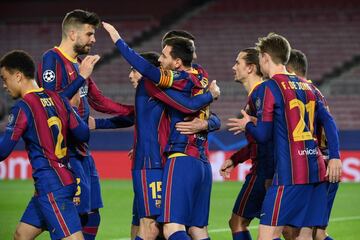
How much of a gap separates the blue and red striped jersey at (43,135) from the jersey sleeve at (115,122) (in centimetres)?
146

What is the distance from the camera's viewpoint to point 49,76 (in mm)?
7383

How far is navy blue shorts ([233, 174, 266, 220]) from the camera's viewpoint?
7.98m

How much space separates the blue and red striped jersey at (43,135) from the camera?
656 centimetres

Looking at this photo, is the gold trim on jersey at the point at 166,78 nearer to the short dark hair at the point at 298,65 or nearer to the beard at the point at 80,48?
the beard at the point at 80,48

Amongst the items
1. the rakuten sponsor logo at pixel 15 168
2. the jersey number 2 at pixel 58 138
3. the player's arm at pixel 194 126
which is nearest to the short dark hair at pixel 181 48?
the player's arm at pixel 194 126

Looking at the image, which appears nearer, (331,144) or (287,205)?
(287,205)

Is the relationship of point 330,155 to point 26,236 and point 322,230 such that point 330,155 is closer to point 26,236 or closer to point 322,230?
point 322,230

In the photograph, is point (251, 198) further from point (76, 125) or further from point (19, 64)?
point (19, 64)

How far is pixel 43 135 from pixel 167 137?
113 centimetres

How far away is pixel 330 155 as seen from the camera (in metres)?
7.00

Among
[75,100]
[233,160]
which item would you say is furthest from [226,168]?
[75,100]

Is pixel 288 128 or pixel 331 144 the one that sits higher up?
pixel 288 128

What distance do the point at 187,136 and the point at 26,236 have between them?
Result: 149 cm

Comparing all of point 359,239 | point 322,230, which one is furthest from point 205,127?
point 359,239
